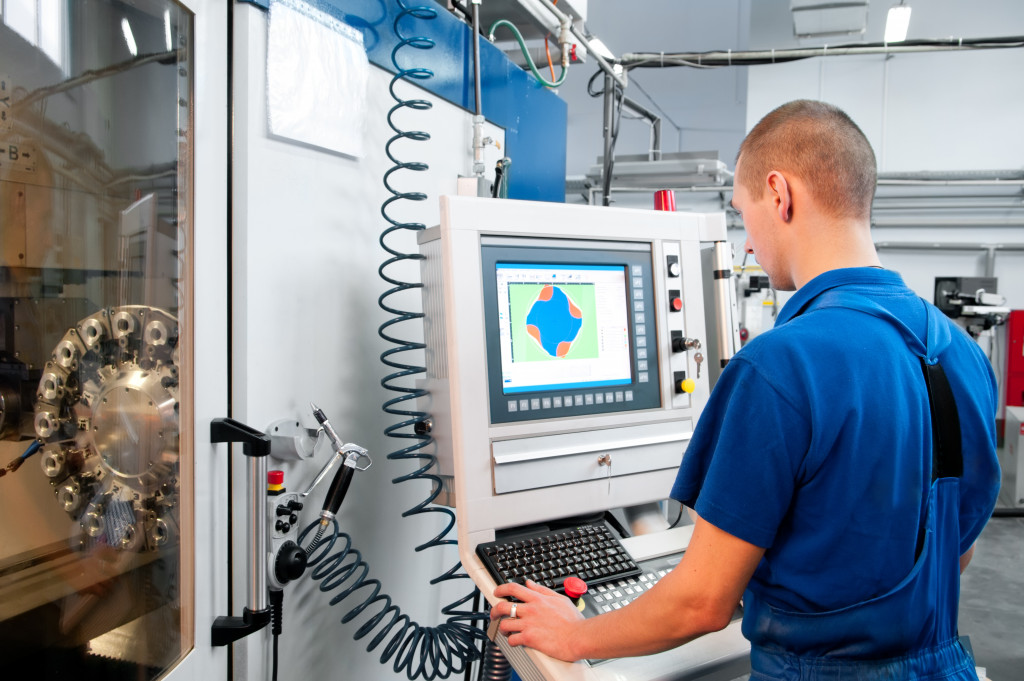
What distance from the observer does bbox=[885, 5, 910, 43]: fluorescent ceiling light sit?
12.9 ft

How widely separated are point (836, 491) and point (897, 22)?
4.23 meters

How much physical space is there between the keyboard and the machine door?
415 mm

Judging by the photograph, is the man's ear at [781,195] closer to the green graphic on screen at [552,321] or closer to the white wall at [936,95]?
the green graphic on screen at [552,321]

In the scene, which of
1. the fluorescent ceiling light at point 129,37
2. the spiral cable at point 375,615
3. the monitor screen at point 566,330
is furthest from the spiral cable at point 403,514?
the fluorescent ceiling light at point 129,37

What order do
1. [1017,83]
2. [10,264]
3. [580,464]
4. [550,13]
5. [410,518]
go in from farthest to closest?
[1017,83] < [550,13] < [410,518] < [580,464] < [10,264]

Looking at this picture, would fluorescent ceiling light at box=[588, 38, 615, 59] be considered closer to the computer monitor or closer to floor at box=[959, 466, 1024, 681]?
the computer monitor

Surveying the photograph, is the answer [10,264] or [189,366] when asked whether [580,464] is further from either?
[10,264]

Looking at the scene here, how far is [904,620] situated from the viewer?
0.79m

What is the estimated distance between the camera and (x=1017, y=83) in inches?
215

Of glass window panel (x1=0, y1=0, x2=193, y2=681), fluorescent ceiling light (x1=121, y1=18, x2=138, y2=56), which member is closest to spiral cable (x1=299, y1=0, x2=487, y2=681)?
glass window panel (x1=0, y1=0, x2=193, y2=681)

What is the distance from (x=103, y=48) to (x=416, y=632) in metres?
1.08

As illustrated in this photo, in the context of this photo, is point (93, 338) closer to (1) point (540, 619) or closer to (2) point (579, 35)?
(1) point (540, 619)

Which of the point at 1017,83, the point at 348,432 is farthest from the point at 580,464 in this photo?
the point at 1017,83

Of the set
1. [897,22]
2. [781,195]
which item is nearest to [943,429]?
[781,195]
